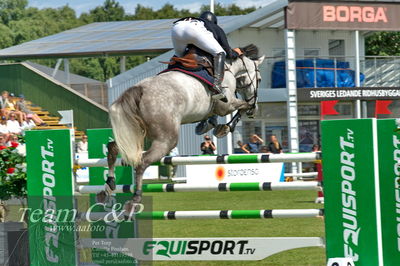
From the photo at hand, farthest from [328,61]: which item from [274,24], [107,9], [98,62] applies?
[107,9]

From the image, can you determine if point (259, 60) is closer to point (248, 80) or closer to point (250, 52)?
point (250, 52)

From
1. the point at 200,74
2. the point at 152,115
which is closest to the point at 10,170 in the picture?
the point at 152,115

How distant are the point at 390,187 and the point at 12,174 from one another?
3.12m

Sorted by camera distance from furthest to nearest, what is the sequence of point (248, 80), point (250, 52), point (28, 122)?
point (28, 122), point (250, 52), point (248, 80)

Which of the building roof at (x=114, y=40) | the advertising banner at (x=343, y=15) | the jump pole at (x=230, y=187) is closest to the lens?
the jump pole at (x=230, y=187)

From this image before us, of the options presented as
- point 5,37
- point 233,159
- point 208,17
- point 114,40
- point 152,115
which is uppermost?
point 5,37

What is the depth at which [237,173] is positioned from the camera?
16844 millimetres

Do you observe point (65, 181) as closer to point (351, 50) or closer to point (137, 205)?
point (137, 205)

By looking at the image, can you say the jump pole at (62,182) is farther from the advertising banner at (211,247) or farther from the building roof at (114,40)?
the building roof at (114,40)

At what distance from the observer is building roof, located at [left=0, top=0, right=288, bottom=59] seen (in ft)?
80.2

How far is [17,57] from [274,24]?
38.9ft

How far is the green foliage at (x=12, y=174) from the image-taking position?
6195 millimetres

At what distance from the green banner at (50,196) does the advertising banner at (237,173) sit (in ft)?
35.6

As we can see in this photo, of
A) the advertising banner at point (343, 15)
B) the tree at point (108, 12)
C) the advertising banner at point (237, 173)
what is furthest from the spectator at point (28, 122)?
the tree at point (108, 12)
